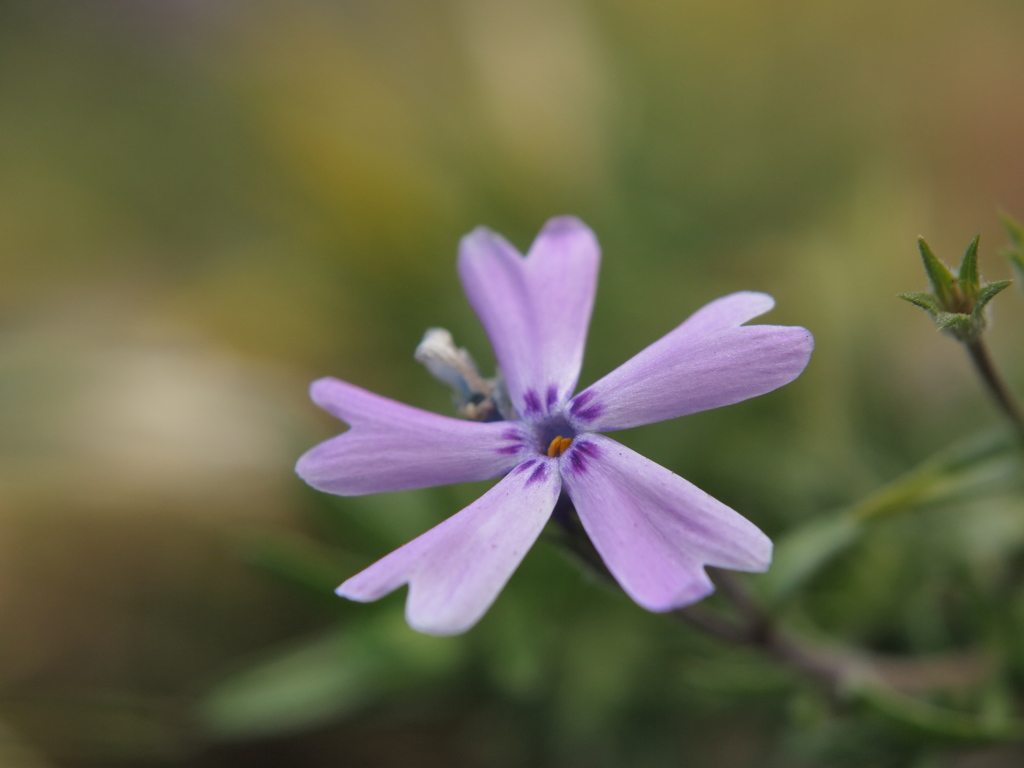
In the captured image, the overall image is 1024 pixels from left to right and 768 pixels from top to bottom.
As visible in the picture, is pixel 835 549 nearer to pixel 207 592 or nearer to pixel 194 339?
pixel 207 592

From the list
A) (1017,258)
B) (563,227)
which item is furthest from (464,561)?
(1017,258)

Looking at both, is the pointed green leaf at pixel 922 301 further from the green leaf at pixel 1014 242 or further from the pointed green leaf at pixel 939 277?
the green leaf at pixel 1014 242

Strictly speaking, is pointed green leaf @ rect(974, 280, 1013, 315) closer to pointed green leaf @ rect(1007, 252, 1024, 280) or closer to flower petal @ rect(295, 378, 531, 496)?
pointed green leaf @ rect(1007, 252, 1024, 280)

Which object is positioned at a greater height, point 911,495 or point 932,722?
point 911,495

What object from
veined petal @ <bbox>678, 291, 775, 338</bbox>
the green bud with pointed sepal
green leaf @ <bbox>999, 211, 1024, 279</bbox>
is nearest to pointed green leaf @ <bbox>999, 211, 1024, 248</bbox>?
green leaf @ <bbox>999, 211, 1024, 279</bbox>

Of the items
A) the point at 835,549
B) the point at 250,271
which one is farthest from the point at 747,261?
the point at 250,271

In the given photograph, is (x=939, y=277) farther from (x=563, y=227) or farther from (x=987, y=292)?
(x=563, y=227)
